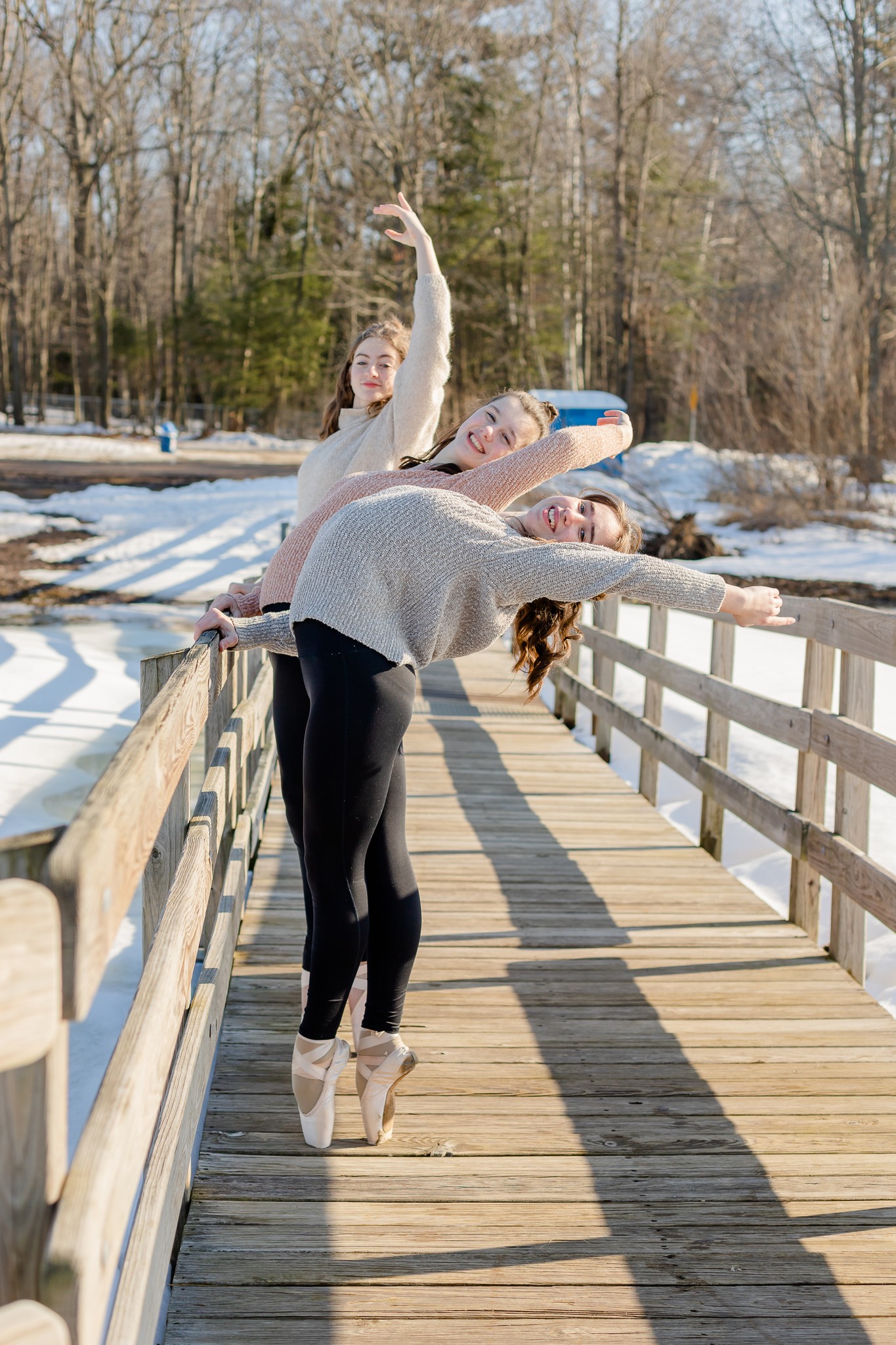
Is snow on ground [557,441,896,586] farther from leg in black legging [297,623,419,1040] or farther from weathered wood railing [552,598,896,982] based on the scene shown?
leg in black legging [297,623,419,1040]

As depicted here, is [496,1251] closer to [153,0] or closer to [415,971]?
[415,971]

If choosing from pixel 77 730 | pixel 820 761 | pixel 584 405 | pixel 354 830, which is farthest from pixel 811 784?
pixel 584 405

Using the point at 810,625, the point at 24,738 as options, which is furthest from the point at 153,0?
the point at 810,625

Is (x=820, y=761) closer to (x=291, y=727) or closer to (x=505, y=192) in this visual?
(x=291, y=727)

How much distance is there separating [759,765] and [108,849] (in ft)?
19.1

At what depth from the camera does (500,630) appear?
236 centimetres

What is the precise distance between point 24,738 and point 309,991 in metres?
5.75

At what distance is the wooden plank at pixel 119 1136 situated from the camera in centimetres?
106

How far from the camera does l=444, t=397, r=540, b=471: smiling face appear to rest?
259 cm

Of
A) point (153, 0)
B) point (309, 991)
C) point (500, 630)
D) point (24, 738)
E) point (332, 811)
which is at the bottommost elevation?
point (24, 738)

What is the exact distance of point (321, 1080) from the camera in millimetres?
2582

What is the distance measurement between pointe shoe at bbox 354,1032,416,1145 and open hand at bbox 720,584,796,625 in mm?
1119

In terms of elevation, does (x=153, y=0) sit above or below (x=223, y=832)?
above

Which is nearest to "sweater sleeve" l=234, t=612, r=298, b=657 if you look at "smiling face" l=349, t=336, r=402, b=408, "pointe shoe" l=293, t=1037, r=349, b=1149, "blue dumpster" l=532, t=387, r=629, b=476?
"smiling face" l=349, t=336, r=402, b=408
